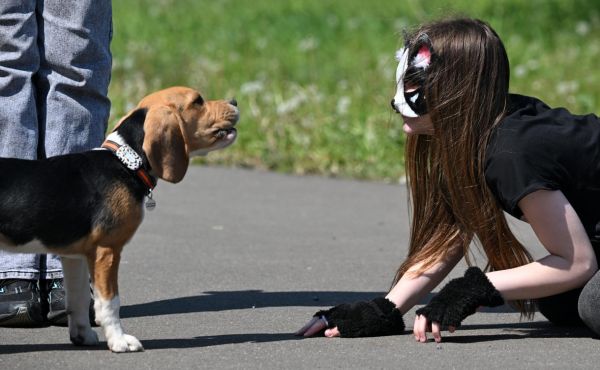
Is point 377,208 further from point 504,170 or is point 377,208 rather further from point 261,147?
point 504,170

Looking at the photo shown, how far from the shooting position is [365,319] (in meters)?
4.91

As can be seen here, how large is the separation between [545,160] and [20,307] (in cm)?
225

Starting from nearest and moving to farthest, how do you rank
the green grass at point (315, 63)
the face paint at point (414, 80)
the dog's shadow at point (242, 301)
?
the face paint at point (414, 80), the dog's shadow at point (242, 301), the green grass at point (315, 63)

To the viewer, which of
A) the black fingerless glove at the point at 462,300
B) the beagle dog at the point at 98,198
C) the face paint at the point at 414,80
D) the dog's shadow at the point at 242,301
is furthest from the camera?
the dog's shadow at the point at 242,301

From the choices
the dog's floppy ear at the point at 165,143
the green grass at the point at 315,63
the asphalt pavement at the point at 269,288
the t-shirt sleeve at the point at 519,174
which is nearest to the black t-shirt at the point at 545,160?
the t-shirt sleeve at the point at 519,174

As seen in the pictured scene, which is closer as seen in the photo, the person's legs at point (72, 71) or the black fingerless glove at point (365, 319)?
the black fingerless glove at point (365, 319)

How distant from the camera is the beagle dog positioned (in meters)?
4.48

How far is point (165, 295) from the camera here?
5824mm

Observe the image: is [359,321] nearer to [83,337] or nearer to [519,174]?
[519,174]

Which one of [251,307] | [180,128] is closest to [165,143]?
[180,128]

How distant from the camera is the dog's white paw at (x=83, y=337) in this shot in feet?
15.6

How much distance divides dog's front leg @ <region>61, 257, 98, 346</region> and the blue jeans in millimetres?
506

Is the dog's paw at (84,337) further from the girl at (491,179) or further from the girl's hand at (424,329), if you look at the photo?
the girl's hand at (424,329)

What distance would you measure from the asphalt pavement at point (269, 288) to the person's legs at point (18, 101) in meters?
0.27
